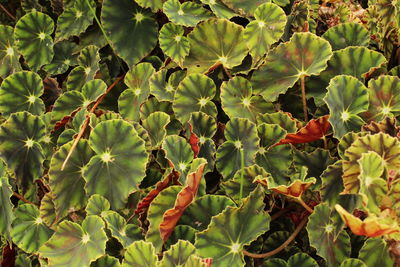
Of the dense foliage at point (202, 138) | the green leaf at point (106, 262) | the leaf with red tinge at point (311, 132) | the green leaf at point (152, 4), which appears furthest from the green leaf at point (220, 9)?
the green leaf at point (106, 262)

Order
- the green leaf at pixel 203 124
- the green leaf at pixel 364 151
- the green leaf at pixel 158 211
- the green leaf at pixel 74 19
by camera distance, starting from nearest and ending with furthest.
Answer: the green leaf at pixel 364 151
the green leaf at pixel 158 211
the green leaf at pixel 203 124
the green leaf at pixel 74 19

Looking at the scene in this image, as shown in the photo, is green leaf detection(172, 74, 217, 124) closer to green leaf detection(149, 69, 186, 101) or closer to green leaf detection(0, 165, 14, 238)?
green leaf detection(149, 69, 186, 101)

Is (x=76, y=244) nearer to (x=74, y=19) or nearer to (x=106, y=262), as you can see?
(x=106, y=262)

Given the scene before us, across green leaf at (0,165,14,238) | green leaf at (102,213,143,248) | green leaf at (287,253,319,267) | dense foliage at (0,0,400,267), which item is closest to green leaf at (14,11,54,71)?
dense foliage at (0,0,400,267)

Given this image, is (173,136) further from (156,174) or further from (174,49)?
(174,49)

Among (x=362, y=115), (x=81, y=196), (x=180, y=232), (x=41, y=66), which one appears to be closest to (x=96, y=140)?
(x=81, y=196)

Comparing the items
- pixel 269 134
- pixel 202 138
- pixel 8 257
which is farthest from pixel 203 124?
pixel 8 257

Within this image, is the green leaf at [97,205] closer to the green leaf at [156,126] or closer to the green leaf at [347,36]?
the green leaf at [156,126]
